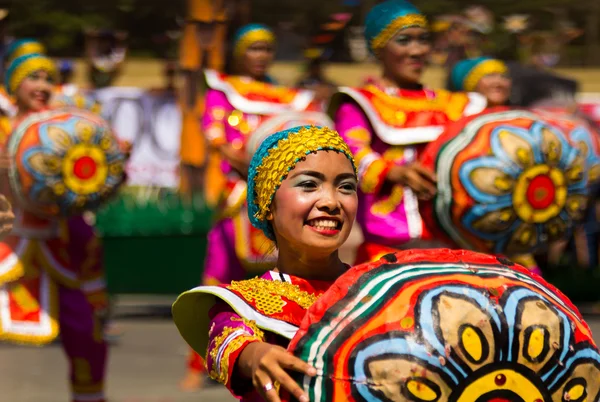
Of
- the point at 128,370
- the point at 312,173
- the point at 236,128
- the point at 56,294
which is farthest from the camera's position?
the point at 128,370

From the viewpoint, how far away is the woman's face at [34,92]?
6.83 metres

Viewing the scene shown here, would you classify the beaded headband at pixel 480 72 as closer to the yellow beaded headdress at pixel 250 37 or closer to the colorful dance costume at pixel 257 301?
the yellow beaded headdress at pixel 250 37

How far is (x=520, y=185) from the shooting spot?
4.93 m

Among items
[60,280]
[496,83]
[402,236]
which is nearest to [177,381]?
[60,280]

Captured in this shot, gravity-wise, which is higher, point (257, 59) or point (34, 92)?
point (257, 59)

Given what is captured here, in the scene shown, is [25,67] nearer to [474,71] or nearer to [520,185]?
[474,71]

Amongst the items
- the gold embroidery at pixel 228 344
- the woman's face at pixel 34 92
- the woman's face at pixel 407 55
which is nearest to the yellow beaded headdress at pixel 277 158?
the gold embroidery at pixel 228 344

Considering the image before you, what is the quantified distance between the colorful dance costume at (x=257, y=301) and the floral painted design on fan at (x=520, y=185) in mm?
1682

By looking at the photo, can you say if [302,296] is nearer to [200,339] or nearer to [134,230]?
[200,339]

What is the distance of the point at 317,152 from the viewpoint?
319 cm

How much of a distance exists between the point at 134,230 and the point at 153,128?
463cm

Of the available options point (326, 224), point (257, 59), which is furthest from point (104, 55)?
point (326, 224)

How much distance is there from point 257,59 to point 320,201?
4.68 meters

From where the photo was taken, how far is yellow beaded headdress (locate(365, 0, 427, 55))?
5.52 metres
